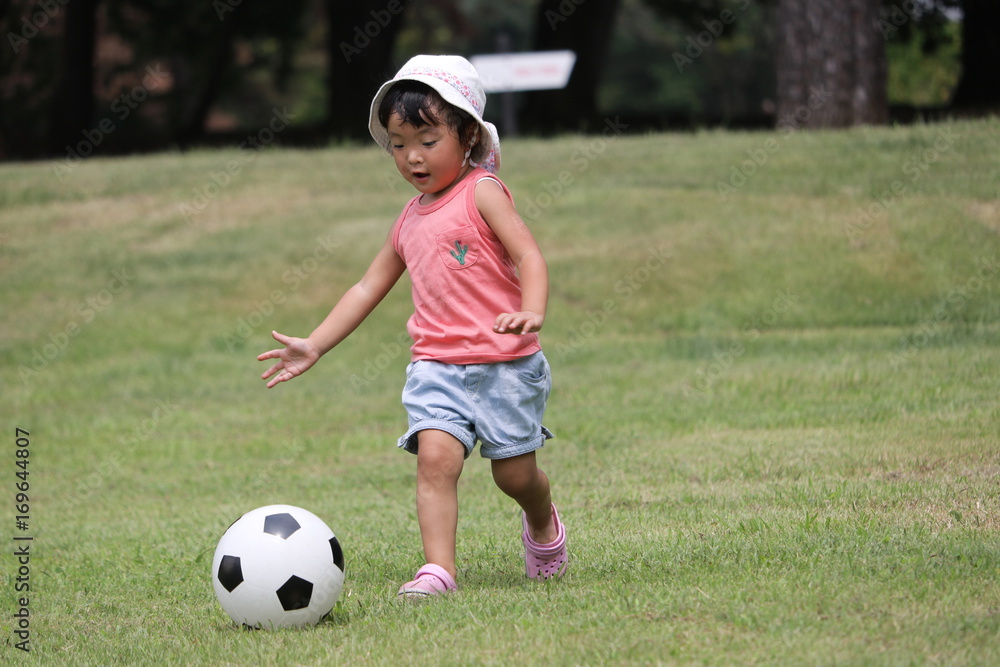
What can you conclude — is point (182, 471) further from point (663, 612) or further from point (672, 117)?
point (672, 117)

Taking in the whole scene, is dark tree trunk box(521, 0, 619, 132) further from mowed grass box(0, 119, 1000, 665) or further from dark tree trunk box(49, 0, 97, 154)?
dark tree trunk box(49, 0, 97, 154)

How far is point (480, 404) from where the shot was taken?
4117 mm

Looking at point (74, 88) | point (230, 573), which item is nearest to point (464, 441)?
point (230, 573)

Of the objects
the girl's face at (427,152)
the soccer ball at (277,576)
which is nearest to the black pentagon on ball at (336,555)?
the soccer ball at (277,576)

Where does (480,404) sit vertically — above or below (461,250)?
below

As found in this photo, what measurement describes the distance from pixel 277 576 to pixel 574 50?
22.0 meters

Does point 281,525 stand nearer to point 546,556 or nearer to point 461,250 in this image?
point 546,556

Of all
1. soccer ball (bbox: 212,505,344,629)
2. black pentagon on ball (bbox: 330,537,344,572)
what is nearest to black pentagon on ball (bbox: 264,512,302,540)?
soccer ball (bbox: 212,505,344,629)

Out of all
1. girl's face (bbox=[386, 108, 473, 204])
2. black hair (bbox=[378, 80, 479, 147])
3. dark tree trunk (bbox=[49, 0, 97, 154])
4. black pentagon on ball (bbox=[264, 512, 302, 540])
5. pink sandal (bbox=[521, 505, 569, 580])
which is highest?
black hair (bbox=[378, 80, 479, 147])

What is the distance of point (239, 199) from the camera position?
14.7m

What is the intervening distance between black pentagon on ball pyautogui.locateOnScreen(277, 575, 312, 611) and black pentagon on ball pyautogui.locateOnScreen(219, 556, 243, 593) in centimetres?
15

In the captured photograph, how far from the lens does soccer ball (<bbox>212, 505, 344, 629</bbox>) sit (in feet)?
12.5

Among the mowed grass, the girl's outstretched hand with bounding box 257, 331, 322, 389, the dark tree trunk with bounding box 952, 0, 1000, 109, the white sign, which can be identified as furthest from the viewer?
the dark tree trunk with bounding box 952, 0, 1000, 109

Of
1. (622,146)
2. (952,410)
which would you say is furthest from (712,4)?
(952,410)
